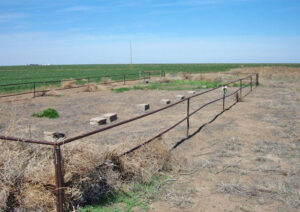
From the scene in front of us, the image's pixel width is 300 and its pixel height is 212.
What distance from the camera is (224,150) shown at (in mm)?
6547

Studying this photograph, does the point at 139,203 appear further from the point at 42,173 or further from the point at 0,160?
the point at 0,160

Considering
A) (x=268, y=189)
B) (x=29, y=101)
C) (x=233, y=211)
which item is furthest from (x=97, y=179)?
(x=29, y=101)

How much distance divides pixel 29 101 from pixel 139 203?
13849 millimetres

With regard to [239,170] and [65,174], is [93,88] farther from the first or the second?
[65,174]

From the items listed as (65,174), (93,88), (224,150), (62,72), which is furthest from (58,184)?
(62,72)

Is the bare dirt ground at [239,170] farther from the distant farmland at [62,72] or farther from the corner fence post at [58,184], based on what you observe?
the distant farmland at [62,72]

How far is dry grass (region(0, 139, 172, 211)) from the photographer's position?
3.45 metres

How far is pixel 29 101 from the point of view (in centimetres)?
1598

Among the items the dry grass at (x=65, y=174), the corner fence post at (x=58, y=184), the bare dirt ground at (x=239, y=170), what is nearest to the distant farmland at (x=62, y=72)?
the bare dirt ground at (x=239, y=170)

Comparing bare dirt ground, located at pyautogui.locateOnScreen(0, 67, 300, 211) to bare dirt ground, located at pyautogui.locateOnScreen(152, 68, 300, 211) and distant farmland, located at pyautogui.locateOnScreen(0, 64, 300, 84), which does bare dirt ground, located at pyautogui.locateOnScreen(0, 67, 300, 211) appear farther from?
distant farmland, located at pyautogui.locateOnScreen(0, 64, 300, 84)

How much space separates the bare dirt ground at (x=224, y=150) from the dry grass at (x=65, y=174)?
40 cm

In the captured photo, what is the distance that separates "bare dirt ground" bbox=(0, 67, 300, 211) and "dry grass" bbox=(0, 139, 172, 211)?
0.40 meters

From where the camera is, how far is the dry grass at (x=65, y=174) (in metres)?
3.45

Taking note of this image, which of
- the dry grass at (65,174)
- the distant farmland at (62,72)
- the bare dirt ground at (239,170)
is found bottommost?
the bare dirt ground at (239,170)
